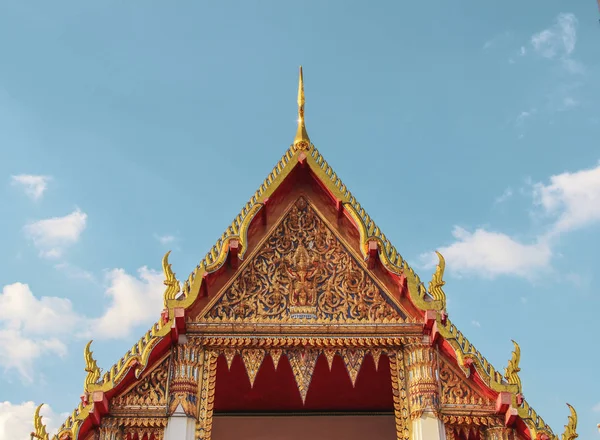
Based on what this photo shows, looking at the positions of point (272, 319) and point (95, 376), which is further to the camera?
point (272, 319)

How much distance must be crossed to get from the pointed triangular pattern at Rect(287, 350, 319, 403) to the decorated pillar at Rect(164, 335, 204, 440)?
126cm

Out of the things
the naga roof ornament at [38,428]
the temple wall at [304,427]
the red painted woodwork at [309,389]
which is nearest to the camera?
the naga roof ornament at [38,428]

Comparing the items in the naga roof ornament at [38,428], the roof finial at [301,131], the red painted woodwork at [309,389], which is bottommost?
the naga roof ornament at [38,428]

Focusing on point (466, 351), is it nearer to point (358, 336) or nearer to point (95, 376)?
point (358, 336)

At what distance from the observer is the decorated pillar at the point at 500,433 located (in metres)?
10.3

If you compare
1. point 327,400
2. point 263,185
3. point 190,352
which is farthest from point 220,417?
point 263,185

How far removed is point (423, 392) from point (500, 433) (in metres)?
1.15

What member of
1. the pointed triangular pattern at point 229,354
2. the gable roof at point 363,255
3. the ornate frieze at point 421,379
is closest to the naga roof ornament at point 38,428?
the gable roof at point 363,255

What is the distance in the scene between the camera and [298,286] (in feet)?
36.2

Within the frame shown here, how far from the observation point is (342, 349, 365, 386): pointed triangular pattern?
10609 millimetres

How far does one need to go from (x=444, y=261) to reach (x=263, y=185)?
2866mm

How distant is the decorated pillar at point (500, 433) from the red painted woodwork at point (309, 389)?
6.22 ft

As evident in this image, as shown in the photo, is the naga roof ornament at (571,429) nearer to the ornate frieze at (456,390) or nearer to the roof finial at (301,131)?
the ornate frieze at (456,390)

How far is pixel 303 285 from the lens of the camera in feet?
36.2
